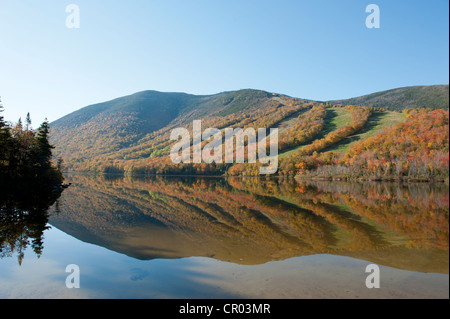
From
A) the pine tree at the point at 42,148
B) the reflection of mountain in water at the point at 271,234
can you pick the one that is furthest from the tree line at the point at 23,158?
the reflection of mountain in water at the point at 271,234

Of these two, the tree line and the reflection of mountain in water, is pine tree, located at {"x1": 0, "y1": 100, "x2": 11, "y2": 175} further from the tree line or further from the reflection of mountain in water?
the reflection of mountain in water

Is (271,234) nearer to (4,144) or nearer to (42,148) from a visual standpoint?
(4,144)

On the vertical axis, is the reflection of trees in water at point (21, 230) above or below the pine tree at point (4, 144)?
below

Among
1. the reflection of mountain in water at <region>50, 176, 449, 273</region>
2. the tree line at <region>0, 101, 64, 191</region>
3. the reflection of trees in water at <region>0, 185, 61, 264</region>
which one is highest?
the tree line at <region>0, 101, 64, 191</region>

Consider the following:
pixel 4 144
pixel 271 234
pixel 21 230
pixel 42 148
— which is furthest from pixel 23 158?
pixel 271 234

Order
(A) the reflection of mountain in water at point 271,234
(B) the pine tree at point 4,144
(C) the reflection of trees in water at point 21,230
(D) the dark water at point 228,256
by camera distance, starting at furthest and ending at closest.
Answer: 1. (B) the pine tree at point 4,144
2. (C) the reflection of trees in water at point 21,230
3. (A) the reflection of mountain in water at point 271,234
4. (D) the dark water at point 228,256

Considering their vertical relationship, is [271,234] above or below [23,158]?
below

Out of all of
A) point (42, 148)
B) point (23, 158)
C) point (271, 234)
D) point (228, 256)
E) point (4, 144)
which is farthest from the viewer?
point (42, 148)

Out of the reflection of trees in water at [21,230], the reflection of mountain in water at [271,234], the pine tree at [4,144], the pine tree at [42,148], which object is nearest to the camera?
the reflection of mountain in water at [271,234]

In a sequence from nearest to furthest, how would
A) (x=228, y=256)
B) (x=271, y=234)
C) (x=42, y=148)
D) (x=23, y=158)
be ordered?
(x=228, y=256)
(x=271, y=234)
(x=23, y=158)
(x=42, y=148)

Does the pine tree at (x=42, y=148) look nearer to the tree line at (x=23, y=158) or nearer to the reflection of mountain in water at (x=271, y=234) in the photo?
the tree line at (x=23, y=158)

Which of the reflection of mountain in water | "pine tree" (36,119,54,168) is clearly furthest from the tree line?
the reflection of mountain in water

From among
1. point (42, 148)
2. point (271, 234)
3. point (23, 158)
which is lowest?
point (271, 234)
